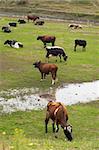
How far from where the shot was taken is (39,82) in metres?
23.9

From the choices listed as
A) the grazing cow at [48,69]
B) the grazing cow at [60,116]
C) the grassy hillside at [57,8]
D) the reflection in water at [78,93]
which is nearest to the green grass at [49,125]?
the grazing cow at [60,116]

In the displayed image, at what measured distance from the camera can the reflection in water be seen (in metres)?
21.1

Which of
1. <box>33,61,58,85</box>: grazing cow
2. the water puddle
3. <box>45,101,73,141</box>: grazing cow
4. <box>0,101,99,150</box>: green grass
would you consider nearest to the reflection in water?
the water puddle

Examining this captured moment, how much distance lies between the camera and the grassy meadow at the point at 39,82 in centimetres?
1235

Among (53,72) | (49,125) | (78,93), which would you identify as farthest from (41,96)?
(49,125)

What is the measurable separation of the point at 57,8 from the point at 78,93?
51866 mm

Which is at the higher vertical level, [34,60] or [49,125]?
[49,125]

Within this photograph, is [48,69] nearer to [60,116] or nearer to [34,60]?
[34,60]

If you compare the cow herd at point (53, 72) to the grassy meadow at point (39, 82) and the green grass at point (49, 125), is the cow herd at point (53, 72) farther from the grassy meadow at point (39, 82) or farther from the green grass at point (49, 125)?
the green grass at point (49, 125)

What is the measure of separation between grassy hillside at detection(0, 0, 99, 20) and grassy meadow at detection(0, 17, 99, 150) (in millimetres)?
19738

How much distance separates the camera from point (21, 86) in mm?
A: 22797

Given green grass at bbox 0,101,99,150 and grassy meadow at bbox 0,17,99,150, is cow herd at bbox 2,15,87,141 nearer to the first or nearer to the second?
grassy meadow at bbox 0,17,99,150

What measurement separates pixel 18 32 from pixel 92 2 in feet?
132

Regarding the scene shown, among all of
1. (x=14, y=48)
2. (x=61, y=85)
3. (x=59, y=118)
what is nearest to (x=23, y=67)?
(x=61, y=85)
